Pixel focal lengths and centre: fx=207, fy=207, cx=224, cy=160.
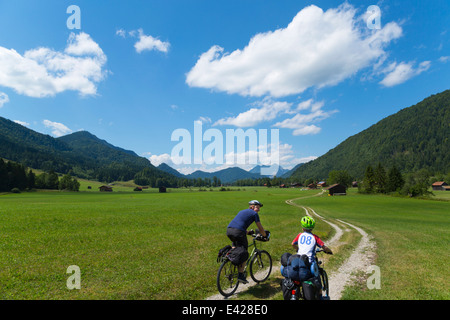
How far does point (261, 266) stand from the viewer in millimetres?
10297

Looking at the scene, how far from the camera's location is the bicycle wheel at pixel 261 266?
982cm

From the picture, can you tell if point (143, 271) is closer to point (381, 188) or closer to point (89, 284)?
point (89, 284)

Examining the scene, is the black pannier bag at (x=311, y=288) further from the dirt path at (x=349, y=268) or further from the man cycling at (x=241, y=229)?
the dirt path at (x=349, y=268)

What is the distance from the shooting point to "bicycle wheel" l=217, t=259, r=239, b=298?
27.6ft

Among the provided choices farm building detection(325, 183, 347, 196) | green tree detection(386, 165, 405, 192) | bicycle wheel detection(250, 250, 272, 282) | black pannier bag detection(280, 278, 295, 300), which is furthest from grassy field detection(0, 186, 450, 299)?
farm building detection(325, 183, 347, 196)

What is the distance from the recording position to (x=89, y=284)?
9383 mm

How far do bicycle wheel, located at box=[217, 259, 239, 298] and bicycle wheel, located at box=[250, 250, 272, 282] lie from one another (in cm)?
103

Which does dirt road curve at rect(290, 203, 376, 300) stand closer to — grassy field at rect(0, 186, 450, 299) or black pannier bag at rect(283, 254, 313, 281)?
grassy field at rect(0, 186, 450, 299)

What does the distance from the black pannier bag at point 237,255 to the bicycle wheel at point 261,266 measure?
1577mm

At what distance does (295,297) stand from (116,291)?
7.30 metres

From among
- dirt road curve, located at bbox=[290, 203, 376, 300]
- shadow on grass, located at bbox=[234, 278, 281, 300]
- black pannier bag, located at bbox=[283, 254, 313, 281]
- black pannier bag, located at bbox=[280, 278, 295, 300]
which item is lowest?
dirt road curve, located at bbox=[290, 203, 376, 300]

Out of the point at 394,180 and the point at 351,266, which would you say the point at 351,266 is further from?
the point at 394,180

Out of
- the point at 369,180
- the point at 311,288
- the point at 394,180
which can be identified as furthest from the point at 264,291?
the point at 369,180
